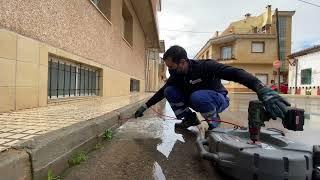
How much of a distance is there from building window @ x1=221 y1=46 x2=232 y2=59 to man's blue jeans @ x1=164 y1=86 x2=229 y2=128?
41.7 m

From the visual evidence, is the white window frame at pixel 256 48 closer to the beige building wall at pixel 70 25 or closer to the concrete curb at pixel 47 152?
the beige building wall at pixel 70 25

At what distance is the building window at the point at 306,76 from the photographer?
29784 millimetres

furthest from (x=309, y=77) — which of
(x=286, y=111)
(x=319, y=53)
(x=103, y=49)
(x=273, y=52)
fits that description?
(x=286, y=111)

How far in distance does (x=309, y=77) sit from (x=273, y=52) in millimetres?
13423

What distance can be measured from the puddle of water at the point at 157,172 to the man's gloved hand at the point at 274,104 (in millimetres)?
920

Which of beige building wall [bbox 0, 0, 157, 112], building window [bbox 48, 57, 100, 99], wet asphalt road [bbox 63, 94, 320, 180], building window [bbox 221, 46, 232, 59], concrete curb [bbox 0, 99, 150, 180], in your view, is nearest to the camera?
concrete curb [bbox 0, 99, 150, 180]

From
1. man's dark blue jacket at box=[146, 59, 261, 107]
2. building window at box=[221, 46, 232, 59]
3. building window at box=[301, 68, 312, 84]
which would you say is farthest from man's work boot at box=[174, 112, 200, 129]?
building window at box=[221, 46, 232, 59]

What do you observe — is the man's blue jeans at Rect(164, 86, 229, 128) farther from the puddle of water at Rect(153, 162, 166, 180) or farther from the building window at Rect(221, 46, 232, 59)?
the building window at Rect(221, 46, 232, 59)

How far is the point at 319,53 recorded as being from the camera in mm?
27719

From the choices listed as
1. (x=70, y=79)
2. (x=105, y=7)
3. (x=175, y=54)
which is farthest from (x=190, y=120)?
(x=105, y=7)

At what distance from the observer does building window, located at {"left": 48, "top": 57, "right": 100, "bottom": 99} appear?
20.7 ft

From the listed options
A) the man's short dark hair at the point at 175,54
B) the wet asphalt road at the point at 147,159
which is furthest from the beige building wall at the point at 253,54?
the man's short dark hair at the point at 175,54

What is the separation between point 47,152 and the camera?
7.87ft

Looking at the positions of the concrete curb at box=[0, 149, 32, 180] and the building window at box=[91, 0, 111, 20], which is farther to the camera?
the building window at box=[91, 0, 111, 20]
